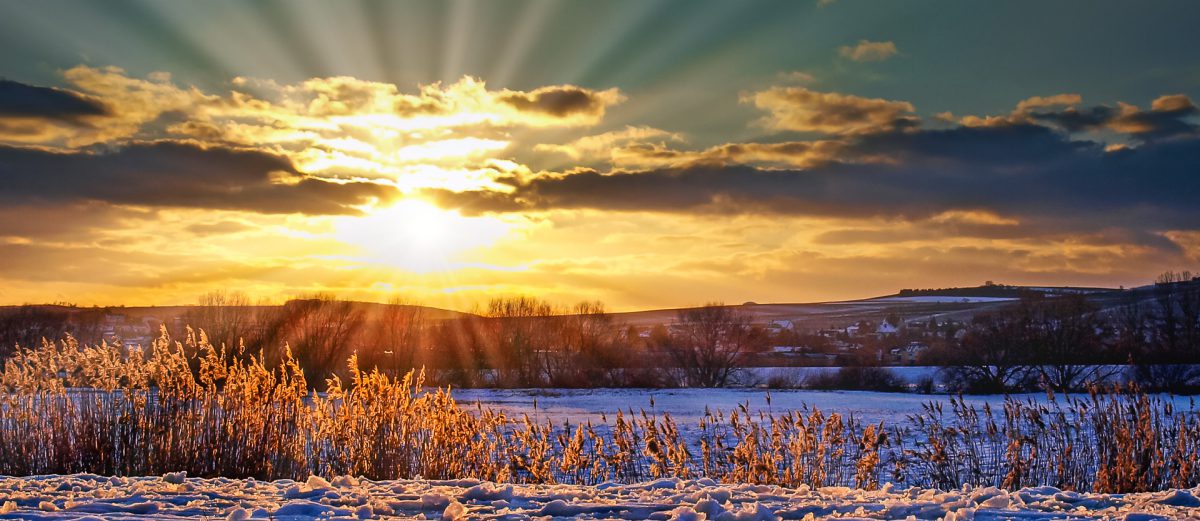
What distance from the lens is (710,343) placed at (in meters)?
65.4

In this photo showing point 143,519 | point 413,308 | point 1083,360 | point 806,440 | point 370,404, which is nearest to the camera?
point 143,519

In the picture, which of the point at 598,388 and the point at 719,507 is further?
the point at 598,388

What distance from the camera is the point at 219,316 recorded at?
57094 millimetres

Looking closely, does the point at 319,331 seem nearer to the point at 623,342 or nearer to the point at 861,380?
the point at 623,342

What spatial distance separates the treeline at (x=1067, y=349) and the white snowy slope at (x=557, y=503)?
42140 mm

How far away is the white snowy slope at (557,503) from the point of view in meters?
5.99

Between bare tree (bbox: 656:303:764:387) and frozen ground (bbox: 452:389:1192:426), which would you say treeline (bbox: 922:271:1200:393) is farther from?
bare tree (bbox: 656:303:764:387)

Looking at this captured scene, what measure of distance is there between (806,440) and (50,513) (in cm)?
762

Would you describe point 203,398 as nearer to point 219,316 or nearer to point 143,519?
point 143,519

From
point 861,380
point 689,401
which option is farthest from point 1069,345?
point 689,401

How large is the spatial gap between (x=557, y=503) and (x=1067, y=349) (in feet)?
170

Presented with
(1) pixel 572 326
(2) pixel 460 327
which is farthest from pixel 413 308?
(1) pixel 572 326

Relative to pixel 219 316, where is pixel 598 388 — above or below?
below

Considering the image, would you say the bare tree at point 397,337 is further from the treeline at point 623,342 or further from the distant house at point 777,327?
the distant house at point 777,327
